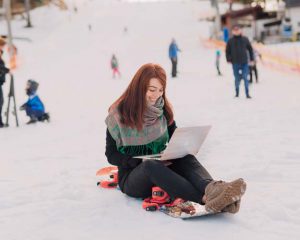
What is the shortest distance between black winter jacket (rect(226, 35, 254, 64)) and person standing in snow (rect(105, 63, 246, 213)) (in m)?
7.19

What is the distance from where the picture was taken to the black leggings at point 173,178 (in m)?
3.45

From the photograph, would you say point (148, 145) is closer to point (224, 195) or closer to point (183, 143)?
point (183, 143)

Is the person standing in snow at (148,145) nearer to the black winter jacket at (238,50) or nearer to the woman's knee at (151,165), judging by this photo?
the woman's knee at (151,165)

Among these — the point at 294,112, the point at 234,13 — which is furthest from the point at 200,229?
the point at 234,13

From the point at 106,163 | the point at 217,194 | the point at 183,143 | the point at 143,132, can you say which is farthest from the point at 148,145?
the point at 106,163

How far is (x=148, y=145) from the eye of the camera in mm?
3953

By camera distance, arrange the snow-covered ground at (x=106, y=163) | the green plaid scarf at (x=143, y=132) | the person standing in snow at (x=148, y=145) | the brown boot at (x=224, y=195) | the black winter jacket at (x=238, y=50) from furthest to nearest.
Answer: the black winter jacket at (x=238, y=50)
the green plaid scarf at (x=143, y=132)
the person standing in snow at (x=148, y=145)
the snow-covered ground at (x=106, y=163)
the brown boot at (x=224, y=195)

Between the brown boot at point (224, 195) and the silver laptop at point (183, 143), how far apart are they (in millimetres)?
436

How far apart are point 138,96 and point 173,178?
2.23 ft

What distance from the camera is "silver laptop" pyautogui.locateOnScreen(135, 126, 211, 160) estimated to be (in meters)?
3.57

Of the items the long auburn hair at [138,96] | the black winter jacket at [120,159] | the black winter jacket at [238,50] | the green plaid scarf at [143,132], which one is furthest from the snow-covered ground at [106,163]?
the black winter jacket at [238,50]

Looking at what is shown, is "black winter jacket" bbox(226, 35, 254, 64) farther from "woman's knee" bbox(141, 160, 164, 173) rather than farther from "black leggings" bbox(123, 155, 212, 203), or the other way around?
"woman's knee" bbox(141, 160, 164, 173)

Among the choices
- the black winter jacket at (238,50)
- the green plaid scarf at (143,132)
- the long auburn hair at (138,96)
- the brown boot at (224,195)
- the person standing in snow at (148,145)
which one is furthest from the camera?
the black winter jacket at (238,50)

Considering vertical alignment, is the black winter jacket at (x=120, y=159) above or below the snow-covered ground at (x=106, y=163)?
above
